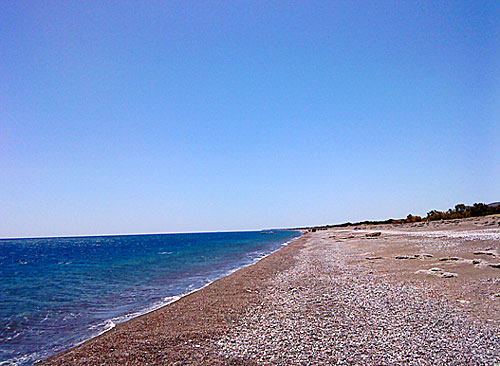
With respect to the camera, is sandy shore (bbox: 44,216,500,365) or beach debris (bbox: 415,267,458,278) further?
beach debris (bbox: 415,267,458,278)

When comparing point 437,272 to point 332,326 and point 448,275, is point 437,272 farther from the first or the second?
point 332,326

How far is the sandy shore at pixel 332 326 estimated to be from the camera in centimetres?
771

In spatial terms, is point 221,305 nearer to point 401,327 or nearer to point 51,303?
point 401,327

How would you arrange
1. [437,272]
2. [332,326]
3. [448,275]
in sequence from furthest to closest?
[437,272] < [448,275] < [332,326]

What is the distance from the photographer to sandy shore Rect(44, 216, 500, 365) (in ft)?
25.3

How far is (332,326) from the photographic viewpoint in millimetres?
9750

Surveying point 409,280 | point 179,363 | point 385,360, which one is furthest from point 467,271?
point 179,363

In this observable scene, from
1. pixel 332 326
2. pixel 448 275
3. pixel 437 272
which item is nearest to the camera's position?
pixel 332 326

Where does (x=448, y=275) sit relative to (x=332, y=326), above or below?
above

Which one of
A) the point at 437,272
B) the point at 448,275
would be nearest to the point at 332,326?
the point at 448,275

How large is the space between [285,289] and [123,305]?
10.0 m

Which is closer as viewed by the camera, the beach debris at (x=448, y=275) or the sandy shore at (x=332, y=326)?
the sandy shore at (x=332, y=326)

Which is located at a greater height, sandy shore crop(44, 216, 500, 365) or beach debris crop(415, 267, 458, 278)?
beach debris crop(415, 267, 458, 278)

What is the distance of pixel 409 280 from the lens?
15625 mm
